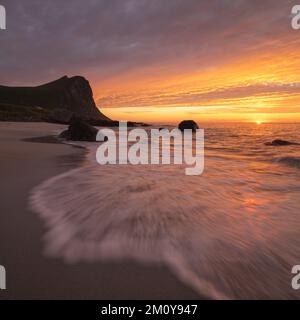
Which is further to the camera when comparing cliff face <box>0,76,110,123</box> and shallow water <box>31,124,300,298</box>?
cliff face <box>0,76,110,123</box>

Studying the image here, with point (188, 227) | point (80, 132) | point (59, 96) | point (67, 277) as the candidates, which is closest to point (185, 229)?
point (188, 227)

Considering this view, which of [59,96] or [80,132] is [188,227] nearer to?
[80,132]

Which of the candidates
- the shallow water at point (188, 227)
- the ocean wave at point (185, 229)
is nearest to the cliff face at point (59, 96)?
the shallow water at point (188, 227)

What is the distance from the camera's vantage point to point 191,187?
20.2ft

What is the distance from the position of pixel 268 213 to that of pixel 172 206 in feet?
5.65

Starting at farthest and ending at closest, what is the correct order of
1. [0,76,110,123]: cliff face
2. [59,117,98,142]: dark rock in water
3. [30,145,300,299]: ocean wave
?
[0,76,110,123]: cliff face, [59,117,98,142]: dark rock in water, [30,145,300,299]: ocean wave

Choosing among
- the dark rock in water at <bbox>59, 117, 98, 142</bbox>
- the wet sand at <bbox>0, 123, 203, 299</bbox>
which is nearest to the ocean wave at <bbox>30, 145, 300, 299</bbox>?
the wet sand at <bbox>0, 123, 203, 299</bbox>

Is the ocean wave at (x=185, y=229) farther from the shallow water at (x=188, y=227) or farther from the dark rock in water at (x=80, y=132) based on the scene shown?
the dark rock in water at (x=80, y=132)

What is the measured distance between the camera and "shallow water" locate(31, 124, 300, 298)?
2.69 m

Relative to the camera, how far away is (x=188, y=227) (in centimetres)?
375

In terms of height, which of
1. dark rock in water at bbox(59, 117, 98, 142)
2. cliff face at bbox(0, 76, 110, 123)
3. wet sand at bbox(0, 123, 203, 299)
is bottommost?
wet sand at bbox(0, 123, 203, 299)

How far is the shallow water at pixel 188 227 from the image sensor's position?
269 centimetres

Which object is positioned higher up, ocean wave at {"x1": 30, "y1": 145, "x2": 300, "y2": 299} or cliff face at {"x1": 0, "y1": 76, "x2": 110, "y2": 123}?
cliff face at {"x1": 0, "y1": 76, "x2": 110, "y2": 123}

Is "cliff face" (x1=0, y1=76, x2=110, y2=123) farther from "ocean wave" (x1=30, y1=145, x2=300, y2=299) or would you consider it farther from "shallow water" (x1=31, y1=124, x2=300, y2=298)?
"ocean wave" (x1=30, y1=145, x2=300, y2=299)
